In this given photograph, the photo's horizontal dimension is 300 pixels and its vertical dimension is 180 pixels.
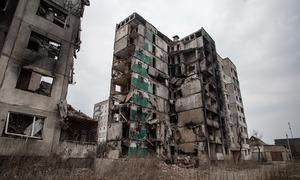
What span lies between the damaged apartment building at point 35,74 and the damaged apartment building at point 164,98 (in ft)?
35.0

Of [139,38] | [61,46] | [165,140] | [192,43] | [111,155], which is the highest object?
[192,43]

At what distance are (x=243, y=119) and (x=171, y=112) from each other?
87.2 ft

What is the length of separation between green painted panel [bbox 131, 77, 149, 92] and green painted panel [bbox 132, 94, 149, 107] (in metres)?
1.81

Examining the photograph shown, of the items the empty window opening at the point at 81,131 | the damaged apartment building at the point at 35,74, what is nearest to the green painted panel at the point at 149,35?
the damaged apartment building at the point at 35,74

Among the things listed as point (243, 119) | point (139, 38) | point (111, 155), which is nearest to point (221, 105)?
point (243, 119)

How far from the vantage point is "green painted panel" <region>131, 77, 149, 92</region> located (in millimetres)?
29906

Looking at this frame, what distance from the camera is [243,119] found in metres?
51.5

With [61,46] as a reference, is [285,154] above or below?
below

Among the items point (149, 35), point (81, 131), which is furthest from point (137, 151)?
point (149, 35)

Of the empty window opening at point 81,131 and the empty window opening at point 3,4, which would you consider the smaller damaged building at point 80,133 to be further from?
the empty window opening at point 3,4

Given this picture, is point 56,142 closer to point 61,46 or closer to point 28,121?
point 28,121

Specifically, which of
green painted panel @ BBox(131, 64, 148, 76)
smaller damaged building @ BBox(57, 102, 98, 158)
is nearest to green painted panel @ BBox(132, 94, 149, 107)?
green painted panel @ BBox(131, 64, 148, 76)

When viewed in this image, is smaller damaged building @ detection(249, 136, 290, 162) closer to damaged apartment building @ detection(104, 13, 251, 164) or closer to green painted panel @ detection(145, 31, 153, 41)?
damaged apartment building @ detection(104, 13, 251, 164)

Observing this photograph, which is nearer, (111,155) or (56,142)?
(56,142)
